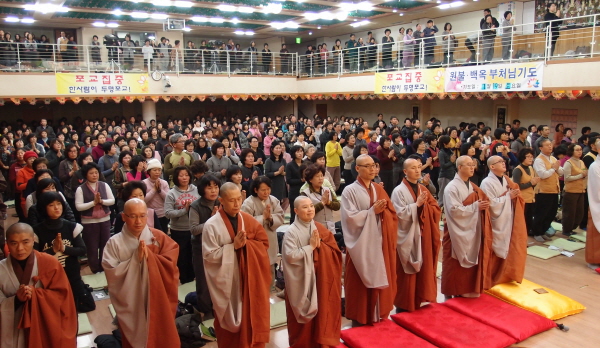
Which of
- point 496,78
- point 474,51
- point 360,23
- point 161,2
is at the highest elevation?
point 360,23

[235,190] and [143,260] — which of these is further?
[235,190]

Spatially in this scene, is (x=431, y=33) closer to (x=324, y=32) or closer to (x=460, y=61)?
(x=460, y=61)

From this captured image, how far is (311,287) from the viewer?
3.79 meters

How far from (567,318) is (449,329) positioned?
136 centimetres

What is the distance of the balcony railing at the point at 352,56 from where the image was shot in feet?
35.6

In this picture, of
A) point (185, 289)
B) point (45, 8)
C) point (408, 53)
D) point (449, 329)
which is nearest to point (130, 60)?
point (45, 8)

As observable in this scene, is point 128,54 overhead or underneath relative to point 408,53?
overhead

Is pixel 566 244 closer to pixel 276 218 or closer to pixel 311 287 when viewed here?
pixel 276 218

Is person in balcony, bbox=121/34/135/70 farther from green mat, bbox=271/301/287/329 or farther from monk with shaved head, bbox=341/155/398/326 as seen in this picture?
monk with shaved head, bbox=341/155/398/326

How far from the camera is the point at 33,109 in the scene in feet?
59.0

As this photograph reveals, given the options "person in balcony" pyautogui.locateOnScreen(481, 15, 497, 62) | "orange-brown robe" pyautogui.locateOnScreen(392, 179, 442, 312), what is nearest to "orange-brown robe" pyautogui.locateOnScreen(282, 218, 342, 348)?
"orange-brown robe" pyautogui.locateOnScreen(392, 179, 442, 312)

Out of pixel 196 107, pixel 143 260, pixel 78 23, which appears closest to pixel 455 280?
pixel 143 260

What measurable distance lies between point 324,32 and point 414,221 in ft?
58.2

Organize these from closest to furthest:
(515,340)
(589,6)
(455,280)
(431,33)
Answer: (515,340)
(455,280)
(589,6)
(431,33)
